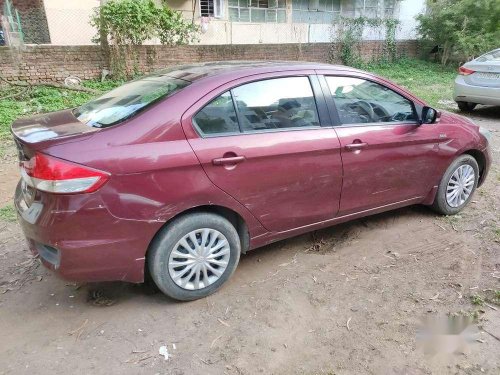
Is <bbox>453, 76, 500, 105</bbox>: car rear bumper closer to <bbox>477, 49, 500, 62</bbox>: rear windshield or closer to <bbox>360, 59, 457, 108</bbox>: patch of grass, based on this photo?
<bbox>477, 49, 500, 62</bbox>: rear windshield

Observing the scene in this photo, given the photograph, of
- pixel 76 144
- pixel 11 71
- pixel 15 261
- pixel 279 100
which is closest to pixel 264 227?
pixel 279 100

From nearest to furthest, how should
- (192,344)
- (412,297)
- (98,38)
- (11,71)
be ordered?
(192,344)
(412,297)
(11,71)
(98,38)

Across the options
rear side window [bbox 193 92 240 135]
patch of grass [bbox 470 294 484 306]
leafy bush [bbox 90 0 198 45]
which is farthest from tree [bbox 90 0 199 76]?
patch of grass [bbox 470 294 484 306]

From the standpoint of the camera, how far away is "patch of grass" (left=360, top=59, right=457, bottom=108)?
448 inches

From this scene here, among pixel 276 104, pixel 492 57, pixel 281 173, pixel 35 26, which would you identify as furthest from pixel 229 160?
pixel 35 26

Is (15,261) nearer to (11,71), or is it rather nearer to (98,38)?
(11,71)

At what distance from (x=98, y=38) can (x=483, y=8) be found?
1419cm

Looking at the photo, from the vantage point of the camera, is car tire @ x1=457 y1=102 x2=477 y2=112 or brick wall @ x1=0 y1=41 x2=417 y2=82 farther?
car tire @ x1=457 y1=102 x2=477 y2=112

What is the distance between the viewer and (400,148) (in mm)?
3557

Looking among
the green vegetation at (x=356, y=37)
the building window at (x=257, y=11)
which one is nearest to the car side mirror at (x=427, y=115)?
the green vegetation at (x=356, y=37)

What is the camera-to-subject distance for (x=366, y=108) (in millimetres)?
3482

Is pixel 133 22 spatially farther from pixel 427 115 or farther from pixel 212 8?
pixel 427 115

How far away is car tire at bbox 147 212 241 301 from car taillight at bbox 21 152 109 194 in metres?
0.56

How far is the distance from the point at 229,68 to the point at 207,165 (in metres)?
0.89
